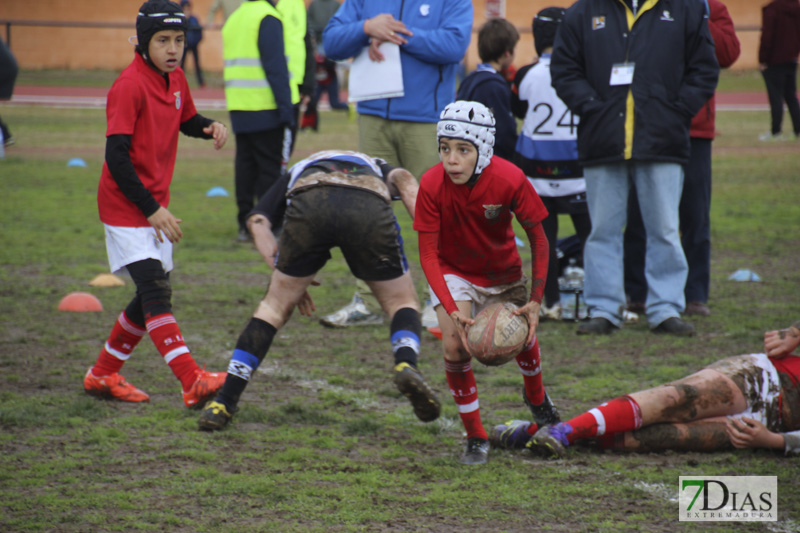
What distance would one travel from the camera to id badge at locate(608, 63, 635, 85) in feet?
21.1

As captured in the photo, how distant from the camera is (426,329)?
680 centimetres

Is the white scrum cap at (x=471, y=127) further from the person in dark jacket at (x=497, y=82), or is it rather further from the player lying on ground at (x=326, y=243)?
the person in dark jacket at (x=497, y=82)

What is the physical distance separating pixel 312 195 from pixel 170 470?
141cm

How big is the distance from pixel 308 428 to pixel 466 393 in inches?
35.6

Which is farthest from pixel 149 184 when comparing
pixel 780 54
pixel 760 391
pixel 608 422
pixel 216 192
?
pixel 780 54

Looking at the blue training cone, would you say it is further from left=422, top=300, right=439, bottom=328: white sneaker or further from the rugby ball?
the rugby ball

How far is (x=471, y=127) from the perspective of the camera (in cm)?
418

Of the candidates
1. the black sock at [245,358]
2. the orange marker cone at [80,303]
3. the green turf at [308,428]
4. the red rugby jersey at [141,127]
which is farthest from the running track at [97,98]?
the black sock at [245,358]

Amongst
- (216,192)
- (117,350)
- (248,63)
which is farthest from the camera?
(216,192)

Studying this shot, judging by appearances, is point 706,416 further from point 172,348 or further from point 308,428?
point 172,348

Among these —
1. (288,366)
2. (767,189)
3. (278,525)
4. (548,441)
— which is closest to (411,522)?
(278,525)

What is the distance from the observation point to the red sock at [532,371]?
443 centimetres

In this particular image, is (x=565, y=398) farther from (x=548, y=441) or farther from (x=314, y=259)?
(x=314, y=259)

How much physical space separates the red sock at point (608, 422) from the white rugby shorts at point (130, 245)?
90.5 inches
